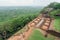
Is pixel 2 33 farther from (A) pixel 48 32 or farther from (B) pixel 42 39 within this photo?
(B) pixel 42 39

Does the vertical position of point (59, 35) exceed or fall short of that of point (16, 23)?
it exceeds it

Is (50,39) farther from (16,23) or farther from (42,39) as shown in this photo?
(16,23)

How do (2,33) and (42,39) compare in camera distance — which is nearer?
(42,39)

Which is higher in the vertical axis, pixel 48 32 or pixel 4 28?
pixel 48 32

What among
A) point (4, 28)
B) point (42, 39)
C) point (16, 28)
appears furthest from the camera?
point (16, 28)

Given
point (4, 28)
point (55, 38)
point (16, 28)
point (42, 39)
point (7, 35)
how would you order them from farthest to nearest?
point (16, 28)
point (4, 28)
point (7, 35)
point (55, 38)
point (42, 39)

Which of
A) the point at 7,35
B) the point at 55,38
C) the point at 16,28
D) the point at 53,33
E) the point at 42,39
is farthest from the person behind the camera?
the point at 16,28

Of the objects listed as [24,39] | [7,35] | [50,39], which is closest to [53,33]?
[50,39]

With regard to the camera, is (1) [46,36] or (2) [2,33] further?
(2) [2,33]

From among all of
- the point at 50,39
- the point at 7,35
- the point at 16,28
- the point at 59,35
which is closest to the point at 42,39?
the point at 50,39
